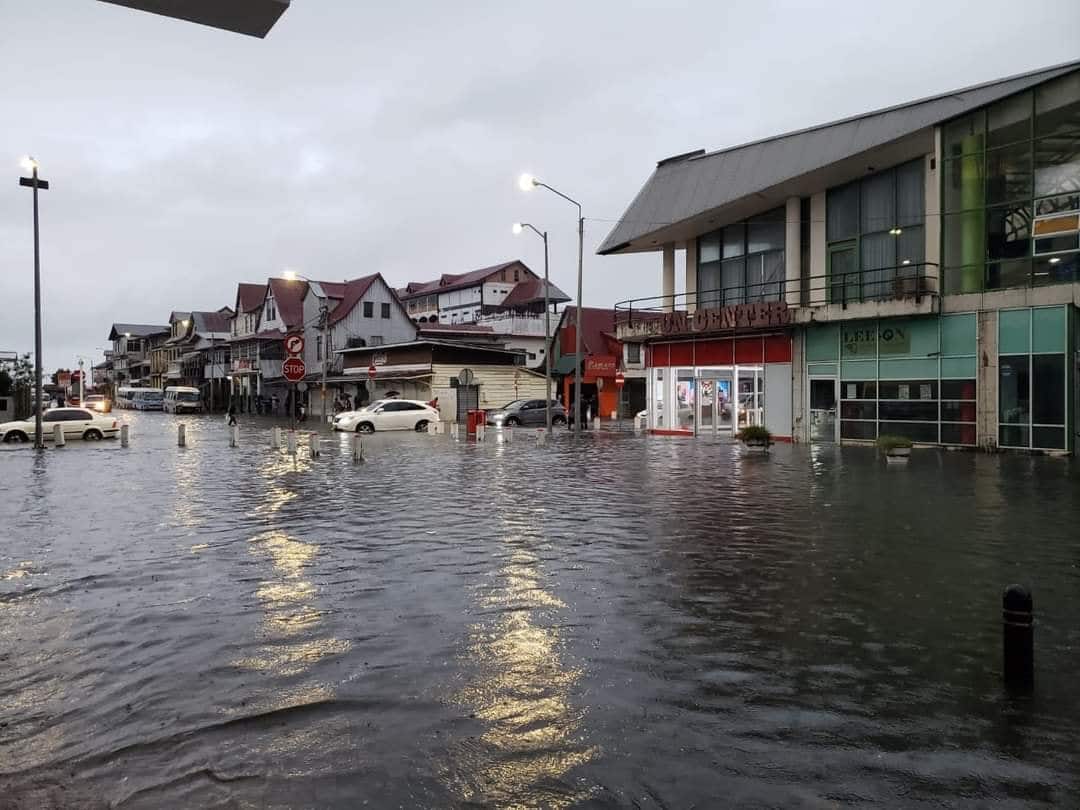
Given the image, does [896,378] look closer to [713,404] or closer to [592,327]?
[713,404]

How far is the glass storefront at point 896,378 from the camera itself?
2770cm

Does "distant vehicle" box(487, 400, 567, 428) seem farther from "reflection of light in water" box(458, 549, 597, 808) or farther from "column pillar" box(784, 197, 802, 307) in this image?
"reflection of light in water" box(458, 549, 597, 808)

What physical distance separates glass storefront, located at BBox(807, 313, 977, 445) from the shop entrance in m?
5.15

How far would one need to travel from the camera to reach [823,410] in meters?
32.6

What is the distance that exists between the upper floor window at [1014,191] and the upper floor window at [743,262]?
7.64 m

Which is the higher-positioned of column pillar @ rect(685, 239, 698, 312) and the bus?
column pillar @ rect(685, 239, 698, 312)

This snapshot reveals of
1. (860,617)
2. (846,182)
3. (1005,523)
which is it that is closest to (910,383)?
(846,182)

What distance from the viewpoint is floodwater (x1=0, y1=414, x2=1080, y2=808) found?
14.0 feet

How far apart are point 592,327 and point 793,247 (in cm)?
2856

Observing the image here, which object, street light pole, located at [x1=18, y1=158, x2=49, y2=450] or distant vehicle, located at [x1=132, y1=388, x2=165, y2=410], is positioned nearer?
street light pole, located at [x1=18, y1=158, x2=49, y2=450]

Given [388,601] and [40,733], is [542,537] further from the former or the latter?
[40,733]

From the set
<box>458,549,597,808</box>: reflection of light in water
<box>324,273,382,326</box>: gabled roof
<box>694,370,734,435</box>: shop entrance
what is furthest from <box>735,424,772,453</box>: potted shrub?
<box>324,273,382,326</box>: gabled roof

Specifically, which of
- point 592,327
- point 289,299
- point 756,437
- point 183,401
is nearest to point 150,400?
point 183,401

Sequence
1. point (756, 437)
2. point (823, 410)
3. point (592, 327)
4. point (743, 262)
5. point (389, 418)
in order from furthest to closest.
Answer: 1. point (592, 327)
2. point (389, 418)
3. point (743, 262)
4. point (823, 410)
5. point (756, 437)
